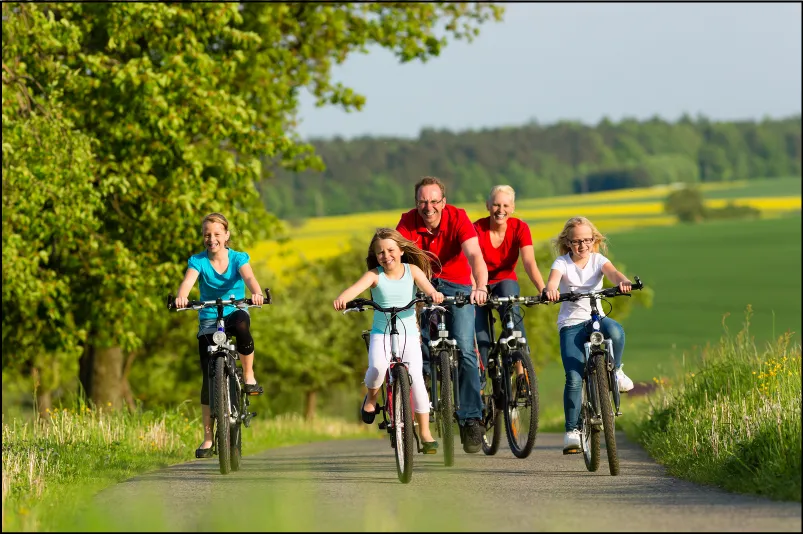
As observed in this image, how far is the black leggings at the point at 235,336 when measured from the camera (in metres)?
10.4

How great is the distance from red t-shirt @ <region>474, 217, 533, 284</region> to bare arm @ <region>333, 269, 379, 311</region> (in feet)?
5.37

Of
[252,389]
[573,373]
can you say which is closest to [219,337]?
[252,389]

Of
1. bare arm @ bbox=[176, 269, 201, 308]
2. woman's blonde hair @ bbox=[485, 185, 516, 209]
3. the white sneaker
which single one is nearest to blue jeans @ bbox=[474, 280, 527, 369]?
woman's blonde hair @ bbox=[485, 185, 516, 209]

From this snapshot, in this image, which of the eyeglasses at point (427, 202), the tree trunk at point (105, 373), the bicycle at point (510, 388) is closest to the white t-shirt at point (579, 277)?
the bicycle at point (510, 388)

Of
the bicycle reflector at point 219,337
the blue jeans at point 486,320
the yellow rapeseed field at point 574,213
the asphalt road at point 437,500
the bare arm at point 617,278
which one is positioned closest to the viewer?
the asphalt road at point 437,500

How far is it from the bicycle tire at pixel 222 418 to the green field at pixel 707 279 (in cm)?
4229

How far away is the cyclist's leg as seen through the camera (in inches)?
378

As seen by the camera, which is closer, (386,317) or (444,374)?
(386,317)

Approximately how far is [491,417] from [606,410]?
87.0 inches

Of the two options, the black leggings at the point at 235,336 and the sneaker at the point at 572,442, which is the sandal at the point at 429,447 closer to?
the sneaker at the point at 572,442

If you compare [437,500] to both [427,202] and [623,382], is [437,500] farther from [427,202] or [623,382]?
[427,202]

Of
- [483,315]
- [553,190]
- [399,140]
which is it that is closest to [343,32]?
[483,315]

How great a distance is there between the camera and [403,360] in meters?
9.55

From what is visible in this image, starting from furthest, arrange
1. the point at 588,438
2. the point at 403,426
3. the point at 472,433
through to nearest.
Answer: the point at 472,433 → the point at 588,438 → the point at 403,426
